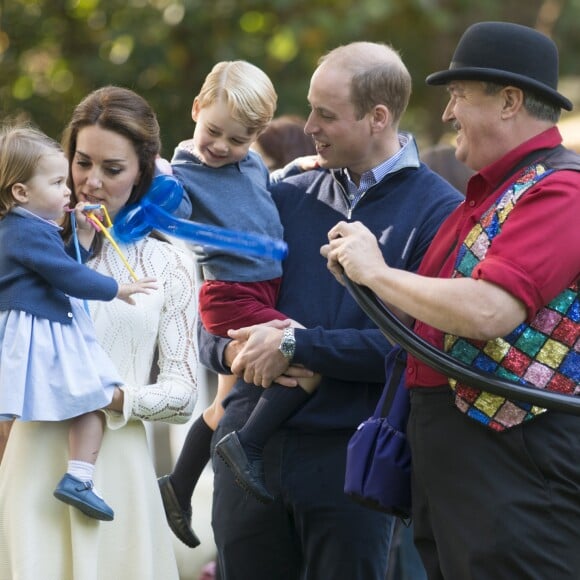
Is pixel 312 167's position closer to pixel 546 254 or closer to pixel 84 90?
pixel 546 254

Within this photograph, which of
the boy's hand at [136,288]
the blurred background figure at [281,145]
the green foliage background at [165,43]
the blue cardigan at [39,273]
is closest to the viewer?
the blue cardigan at [39,273]

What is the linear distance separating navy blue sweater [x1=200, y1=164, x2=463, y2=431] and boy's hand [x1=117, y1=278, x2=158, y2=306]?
486 millimetres

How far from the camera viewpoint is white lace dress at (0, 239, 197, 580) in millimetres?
3410

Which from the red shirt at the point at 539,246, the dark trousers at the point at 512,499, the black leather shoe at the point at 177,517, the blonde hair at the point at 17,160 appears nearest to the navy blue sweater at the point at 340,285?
the black leather shoe at the point at 177,517

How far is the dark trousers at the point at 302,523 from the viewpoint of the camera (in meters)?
3.75

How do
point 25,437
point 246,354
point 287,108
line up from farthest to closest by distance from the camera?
1. point 287,108
2. point 246,354
3. point 25,437

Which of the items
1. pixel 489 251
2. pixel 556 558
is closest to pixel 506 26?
pixel 489 251

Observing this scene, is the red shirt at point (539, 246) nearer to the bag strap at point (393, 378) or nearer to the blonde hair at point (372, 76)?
the bag strap at point (393, 378)

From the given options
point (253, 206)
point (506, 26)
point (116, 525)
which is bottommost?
point (116, 525)

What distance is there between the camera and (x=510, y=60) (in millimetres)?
3121

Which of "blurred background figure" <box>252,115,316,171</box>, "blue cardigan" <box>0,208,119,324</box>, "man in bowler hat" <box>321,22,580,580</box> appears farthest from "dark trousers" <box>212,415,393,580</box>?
"blurred background figure" <box>252,115,316,171</box>

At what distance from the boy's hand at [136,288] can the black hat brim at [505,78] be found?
3.02 ft

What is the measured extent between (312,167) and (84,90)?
217 inches

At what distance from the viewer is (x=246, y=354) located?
12.2 ft
